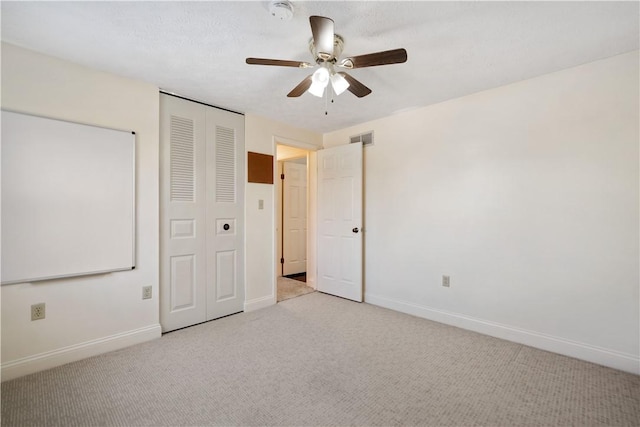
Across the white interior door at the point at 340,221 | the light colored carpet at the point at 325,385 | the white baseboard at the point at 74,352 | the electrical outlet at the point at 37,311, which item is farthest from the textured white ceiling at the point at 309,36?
the light colored carpet at the point at 325,385

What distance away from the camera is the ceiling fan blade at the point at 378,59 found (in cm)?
161

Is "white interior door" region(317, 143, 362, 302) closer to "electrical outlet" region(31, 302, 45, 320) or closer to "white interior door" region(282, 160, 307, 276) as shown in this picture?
"white interior door" region(282, 160, 307, 276)

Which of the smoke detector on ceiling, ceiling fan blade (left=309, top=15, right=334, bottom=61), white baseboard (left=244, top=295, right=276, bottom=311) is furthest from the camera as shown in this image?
white baseboard (left=244, top=295, right=276, bottom=311)

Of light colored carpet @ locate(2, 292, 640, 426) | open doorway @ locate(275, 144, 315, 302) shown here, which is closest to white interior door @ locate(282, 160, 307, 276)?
open doorway @ locate(275, 144, 315, 302)

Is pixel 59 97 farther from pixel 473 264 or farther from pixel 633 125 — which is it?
pixel 633 125

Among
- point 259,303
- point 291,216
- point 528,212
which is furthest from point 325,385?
point 291,216

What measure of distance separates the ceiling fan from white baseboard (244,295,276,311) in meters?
2.46

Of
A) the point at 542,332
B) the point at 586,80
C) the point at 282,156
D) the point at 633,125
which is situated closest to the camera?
the point at 633,125

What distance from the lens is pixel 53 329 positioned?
7.16 feet

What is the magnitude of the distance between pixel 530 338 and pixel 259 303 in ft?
9.27

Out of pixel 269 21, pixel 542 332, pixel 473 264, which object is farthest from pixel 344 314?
pixel 269 21

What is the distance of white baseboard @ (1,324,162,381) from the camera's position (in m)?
2.03

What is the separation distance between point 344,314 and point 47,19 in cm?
349

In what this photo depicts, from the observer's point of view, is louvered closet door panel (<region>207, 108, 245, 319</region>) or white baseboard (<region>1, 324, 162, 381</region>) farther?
louvered closet door panel (<region>207, 108, 245, 319</region>)
